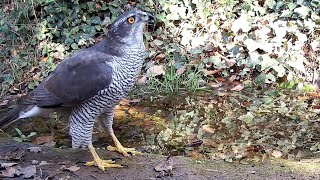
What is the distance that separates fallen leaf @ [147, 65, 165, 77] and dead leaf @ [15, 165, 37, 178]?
9.70 feet

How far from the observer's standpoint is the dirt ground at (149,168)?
393 centimetres

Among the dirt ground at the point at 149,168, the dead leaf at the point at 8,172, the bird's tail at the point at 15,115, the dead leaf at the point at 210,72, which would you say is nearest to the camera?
the dirt ground at the point at 149,168

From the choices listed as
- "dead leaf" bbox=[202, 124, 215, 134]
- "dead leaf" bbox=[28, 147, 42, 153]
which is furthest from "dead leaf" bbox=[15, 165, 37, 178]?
"dead leaf" bbox=[202, 124, 215, 134]

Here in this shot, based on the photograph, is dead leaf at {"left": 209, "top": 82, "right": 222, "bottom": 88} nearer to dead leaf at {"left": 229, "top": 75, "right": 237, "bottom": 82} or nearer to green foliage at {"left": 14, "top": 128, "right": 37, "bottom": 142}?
dead leaf at {"left": 229, "top": 75, "right": 237, "bottom": 82}

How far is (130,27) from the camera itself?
4.09 meters

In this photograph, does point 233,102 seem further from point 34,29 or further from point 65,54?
point 34,29

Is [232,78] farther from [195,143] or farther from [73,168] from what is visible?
[73,168]

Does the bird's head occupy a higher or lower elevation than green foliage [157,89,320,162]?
higher

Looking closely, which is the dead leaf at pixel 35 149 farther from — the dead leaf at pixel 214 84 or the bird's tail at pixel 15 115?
the dead leaf at pixel 214 84

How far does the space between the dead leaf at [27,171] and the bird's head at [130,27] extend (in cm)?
116

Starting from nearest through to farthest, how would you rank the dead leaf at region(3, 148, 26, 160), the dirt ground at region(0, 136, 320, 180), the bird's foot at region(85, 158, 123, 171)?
the dirt ground at region(0, 136, 320, 180)
the bird's foot at region(85, 158, 123, 171)
the dead leaf at region(3, 148, 26, 160)

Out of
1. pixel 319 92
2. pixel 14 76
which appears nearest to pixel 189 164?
pixel 319 92

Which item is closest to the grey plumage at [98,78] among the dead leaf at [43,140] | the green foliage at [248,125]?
the dead leaf at [43,140]

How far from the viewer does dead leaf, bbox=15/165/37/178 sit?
403 centimetres
